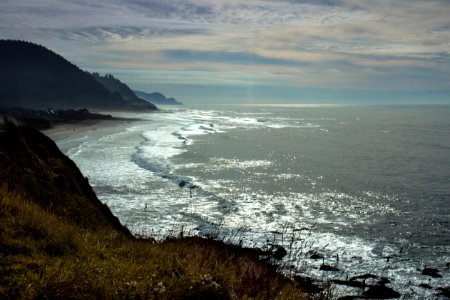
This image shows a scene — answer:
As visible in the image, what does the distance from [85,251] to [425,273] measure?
1864 centimetres

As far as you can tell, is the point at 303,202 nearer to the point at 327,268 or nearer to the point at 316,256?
the point at 316,256

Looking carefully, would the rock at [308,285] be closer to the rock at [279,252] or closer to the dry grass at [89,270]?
the rock at [279,252]

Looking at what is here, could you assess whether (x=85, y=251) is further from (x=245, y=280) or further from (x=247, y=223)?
(x=247, y=223)

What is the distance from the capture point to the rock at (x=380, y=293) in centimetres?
1745

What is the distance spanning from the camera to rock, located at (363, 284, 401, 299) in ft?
57.3

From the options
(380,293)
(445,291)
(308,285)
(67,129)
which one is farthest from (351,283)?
(67,129)

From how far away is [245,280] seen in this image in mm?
8430

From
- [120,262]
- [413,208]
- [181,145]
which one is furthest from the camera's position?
[181,145]

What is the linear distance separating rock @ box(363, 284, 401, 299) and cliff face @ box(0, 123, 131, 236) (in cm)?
1139

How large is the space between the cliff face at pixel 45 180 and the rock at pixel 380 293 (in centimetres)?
1139

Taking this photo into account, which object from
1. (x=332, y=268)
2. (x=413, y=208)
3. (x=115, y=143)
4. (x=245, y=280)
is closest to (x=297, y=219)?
(x=332, y=268)

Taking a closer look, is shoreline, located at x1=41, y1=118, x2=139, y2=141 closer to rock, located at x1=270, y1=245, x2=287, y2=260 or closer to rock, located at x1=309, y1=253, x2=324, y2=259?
rock, located at x1=270, y1=245, x2=287, y2=260

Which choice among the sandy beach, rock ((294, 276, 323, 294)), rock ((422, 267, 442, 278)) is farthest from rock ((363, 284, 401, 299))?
the sandy beach

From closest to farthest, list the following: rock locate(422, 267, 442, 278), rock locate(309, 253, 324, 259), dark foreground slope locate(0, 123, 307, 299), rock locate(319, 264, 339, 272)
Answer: dark foreground slope locate(0, 123, 307, 299) → rock locate(422, 267, 442, 278) → rock locate(319, 264, 339, 272) → rock locate(309, 253, 324, 259)
